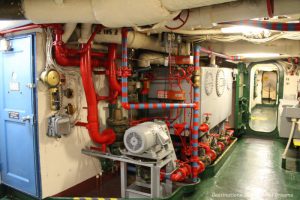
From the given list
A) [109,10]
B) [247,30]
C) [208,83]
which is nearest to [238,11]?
[109,10]

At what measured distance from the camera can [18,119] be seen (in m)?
3.44

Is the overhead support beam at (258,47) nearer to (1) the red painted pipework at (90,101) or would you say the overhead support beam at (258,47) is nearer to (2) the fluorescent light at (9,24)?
(1) the red painted pipework at (90,101)

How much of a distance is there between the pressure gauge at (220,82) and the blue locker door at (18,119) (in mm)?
3714

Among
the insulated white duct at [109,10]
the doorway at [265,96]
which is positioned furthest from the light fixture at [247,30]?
the doorway at [265,96]

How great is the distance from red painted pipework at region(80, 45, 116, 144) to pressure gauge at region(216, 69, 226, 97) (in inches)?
106

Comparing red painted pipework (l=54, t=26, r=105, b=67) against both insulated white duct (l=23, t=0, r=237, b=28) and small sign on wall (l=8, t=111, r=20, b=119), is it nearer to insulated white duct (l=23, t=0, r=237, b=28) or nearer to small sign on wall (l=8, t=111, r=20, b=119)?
insulated white duct (l=23, t=0, r=237, b=28)

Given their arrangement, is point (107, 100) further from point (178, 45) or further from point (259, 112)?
point (259, 112)

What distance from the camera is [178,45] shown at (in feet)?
14.1

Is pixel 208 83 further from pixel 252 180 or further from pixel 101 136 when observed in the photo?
pixel 101 136

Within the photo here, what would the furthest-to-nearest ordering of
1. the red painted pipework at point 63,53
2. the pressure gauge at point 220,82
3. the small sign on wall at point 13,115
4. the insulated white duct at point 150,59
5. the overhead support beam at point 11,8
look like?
1. the pressure gauge at point 220,82
2. the insulated white duct at point 150,59
3. the small sign on wall at point 13,115
4. the red painted pipework at point 63,53
5. the overhead support beam at point 11,8

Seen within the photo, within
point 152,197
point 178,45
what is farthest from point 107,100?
point 152,197

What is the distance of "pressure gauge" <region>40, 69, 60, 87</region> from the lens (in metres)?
3.10

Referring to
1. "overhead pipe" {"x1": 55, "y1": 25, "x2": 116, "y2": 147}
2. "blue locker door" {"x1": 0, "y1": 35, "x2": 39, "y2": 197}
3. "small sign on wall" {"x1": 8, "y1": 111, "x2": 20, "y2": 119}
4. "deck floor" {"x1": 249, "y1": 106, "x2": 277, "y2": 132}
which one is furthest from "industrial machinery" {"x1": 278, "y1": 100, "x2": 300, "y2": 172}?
"small sign on wall" {"x1": 8, "y1": 111, "x2": 20, "y2": 119}

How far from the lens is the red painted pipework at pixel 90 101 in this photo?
330 cm
